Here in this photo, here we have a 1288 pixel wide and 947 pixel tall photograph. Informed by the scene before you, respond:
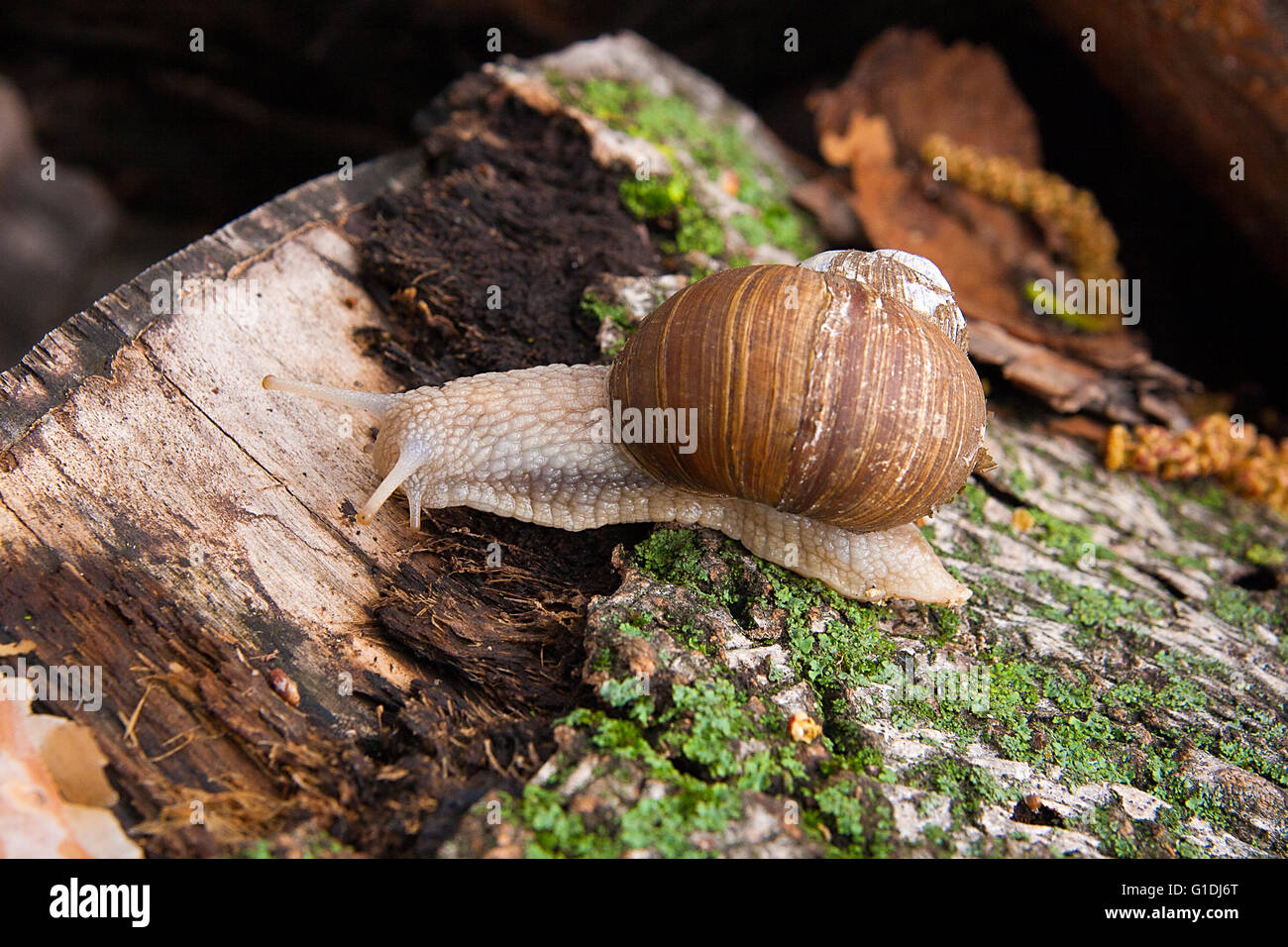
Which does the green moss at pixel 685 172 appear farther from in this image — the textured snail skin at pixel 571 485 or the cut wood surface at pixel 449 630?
the textured snail skin at pixel 571 485

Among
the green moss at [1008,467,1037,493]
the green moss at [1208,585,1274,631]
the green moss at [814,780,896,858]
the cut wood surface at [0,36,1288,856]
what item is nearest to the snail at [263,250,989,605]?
the cut wood surface at [0,36,1288,856]

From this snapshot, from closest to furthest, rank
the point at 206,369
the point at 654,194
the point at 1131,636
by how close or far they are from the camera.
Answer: the point at 206,369
the point at 1131,636
the point at 654,194

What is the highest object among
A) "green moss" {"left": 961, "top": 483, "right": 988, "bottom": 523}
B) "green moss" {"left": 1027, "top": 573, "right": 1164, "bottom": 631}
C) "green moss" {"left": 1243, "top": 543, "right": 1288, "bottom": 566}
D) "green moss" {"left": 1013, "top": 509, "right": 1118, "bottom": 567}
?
"green moss" {"left": 961, "top": 483, "right": 988, "bottom": 523}

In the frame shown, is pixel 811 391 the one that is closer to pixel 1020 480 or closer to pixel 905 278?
pixel 905 278

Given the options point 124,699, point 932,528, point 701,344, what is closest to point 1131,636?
point 932,528

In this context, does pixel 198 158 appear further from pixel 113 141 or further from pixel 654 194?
pixel 654 194

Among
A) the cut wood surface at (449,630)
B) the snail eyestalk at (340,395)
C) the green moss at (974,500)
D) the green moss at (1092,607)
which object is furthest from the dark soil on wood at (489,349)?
the green moss at (1092,607)

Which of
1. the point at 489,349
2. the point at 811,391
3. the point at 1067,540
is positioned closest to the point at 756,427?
the point at 811,391

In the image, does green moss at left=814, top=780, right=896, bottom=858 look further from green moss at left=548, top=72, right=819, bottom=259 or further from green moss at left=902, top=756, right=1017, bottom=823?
green moss at left=548, top=72, right=819, bottom=259
